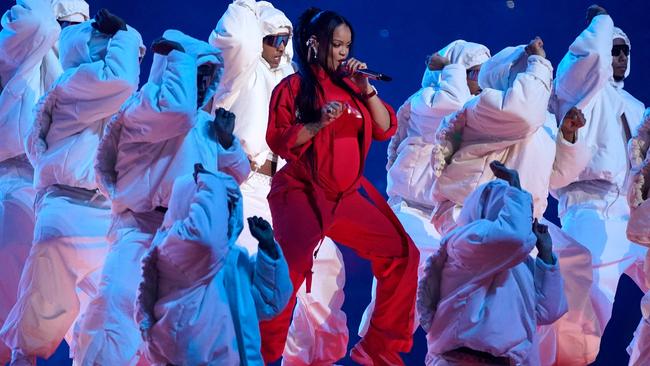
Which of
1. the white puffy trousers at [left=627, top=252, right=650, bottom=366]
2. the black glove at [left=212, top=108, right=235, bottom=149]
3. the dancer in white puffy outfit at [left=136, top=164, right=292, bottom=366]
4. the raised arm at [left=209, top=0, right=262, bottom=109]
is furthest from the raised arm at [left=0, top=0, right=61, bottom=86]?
the white puffy trousers at [left=627, top=252, right=650, bottom=366]

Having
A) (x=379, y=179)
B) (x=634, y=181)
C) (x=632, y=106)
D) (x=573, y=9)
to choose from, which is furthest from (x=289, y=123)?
(x=573, y=9)

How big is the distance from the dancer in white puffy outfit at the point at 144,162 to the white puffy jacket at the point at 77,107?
1.27 feet

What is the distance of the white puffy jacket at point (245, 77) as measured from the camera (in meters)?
6.84

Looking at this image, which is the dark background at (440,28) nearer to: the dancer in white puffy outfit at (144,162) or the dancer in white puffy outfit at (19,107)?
the dancer in white puffy outfit at (19,107)

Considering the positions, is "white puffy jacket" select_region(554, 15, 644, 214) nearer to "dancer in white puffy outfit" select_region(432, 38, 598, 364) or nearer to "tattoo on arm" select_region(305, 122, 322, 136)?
"dancer in white puffy outfit" select_region(432, 38, 598, 364)

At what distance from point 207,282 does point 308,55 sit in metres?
1.45

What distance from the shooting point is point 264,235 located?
4648mm

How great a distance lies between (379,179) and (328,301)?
2677 mm

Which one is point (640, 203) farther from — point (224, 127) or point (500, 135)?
point (224, 127)

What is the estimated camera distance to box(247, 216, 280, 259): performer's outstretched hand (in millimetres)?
4652

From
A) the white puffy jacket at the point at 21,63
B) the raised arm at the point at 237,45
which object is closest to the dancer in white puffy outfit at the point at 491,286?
the raised arm at the point at 237,45

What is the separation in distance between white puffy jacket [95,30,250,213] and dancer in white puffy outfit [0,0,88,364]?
1.16 m

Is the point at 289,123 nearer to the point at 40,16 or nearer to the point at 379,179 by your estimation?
the point at 40,16

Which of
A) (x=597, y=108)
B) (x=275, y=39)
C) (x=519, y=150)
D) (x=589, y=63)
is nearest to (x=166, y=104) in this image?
(x=519, y=150)
